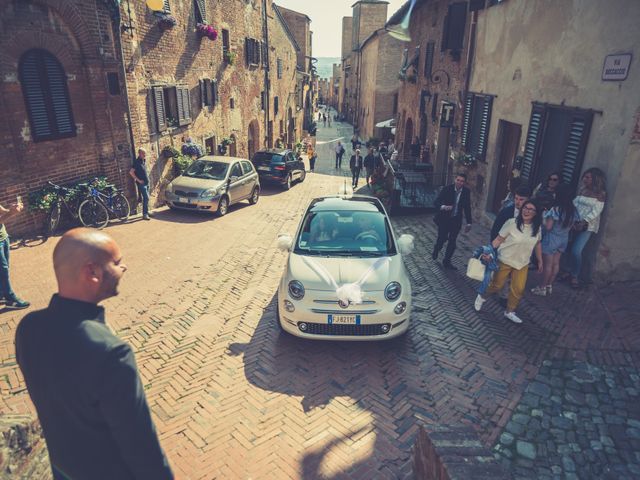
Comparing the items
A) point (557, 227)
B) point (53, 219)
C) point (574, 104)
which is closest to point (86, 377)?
point (557, 227)

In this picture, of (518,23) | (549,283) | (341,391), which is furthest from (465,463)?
(518,23)

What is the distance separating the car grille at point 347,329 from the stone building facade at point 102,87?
25.2ft

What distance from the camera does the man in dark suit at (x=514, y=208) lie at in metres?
6.04

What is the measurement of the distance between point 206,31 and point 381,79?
69.0 ft

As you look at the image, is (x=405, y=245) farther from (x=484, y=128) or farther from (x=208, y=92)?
(x=208, y=92)

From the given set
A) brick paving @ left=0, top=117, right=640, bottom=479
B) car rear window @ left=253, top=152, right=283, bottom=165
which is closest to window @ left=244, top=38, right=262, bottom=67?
car rear window @ left=253, top=152, right=283, bottom=165

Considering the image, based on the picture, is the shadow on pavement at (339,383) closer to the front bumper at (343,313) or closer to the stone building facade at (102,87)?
the front bumper at (343,313)

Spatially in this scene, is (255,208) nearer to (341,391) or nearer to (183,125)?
(183,125)

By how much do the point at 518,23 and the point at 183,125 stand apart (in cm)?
1096

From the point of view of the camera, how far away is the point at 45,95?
9.31m

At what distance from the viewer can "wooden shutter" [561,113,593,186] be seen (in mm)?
7164

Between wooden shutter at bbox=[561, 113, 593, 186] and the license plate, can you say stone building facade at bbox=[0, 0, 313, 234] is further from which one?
wooden shutter at bbox=[561, 113, 593, 186]

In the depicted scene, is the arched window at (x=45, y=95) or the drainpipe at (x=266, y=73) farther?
the drainpipe at (x=266, y=73)

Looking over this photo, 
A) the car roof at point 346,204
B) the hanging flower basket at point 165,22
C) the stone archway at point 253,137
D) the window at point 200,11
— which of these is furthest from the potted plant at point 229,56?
the car roof at point 346,204
